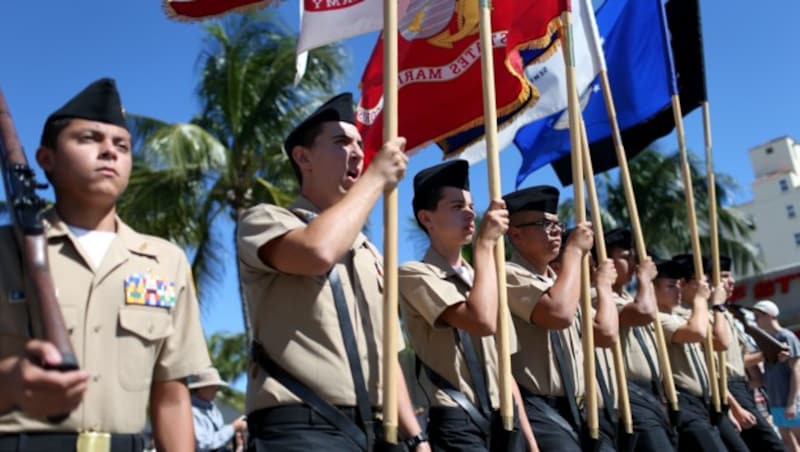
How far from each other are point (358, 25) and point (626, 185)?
2.23 metres

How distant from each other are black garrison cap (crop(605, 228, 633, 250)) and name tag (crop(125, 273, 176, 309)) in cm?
509

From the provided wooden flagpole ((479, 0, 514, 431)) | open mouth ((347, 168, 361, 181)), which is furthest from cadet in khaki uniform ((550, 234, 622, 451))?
open mouth ((347, 168, 361, 181))

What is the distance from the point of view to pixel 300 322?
338 centimetres

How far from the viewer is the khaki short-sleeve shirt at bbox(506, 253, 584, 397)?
5.07 metres

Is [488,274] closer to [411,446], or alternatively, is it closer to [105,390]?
[411,446]

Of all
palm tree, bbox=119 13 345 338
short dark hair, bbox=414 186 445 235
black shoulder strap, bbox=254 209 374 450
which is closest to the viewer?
black shoulder strap, bbox=254 209 374 450

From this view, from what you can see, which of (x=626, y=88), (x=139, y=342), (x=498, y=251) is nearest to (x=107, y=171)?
(x=139, y=342)

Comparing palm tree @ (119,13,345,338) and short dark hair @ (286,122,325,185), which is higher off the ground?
palm tree @ (119,13,345,338)

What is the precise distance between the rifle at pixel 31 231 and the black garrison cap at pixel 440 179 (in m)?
2.65

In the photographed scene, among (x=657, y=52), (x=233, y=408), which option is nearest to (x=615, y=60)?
(x=657, y=52)

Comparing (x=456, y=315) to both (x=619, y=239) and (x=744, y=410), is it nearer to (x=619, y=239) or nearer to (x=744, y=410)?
(x=619, y=239)

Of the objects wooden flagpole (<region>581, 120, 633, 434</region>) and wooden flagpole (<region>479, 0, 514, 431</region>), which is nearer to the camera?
wooden flagpole (<region>479, 0, 514, 431</region>)

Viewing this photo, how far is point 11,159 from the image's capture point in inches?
99.4

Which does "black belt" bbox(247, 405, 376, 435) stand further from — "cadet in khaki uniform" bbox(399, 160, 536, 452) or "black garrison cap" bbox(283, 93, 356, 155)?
"black garrison cap" bbox(283, 93, 356, 155)
